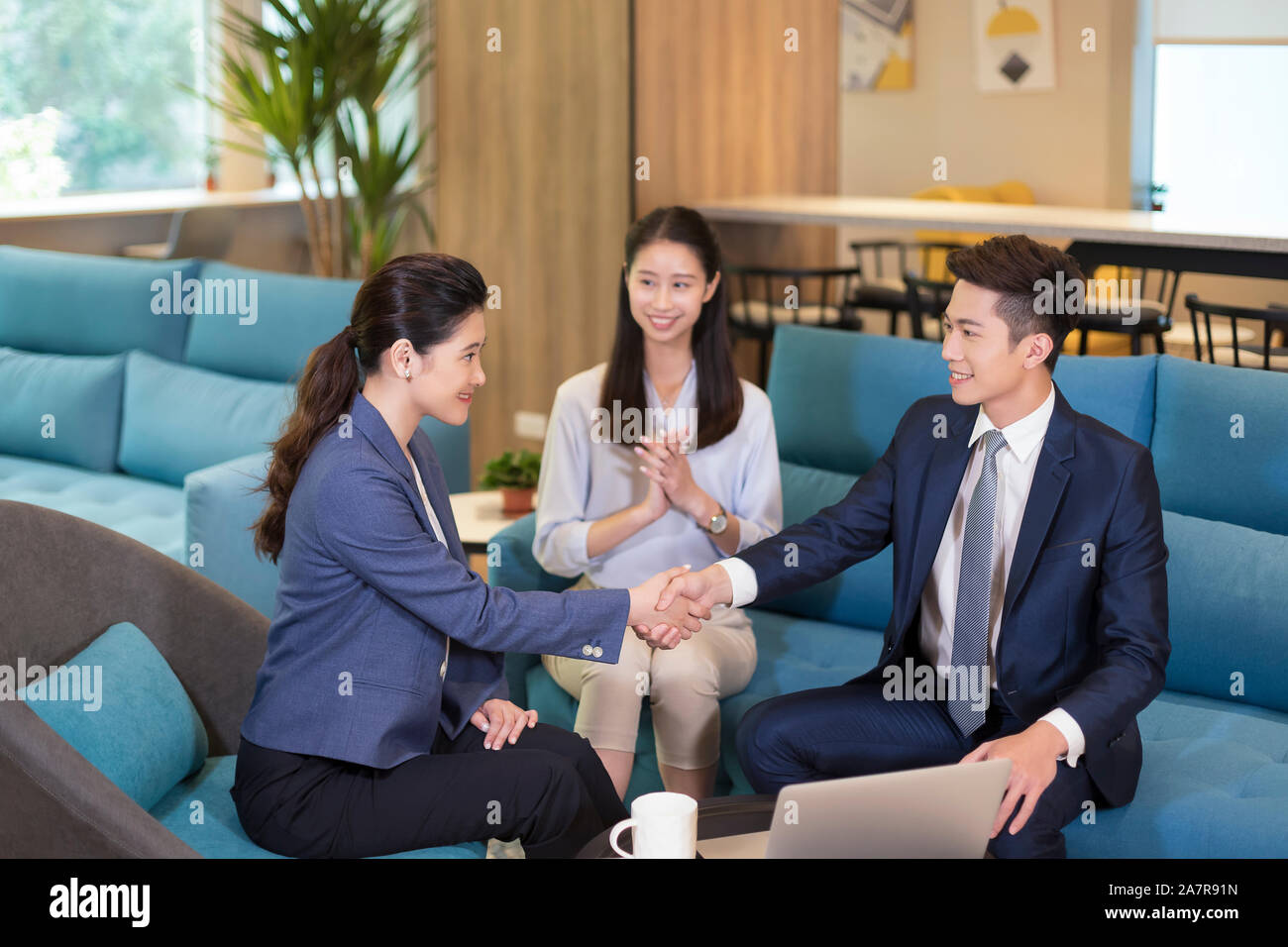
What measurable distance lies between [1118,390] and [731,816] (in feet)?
4.21

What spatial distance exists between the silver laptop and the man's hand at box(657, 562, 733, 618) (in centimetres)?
72

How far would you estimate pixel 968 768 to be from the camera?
1.42m

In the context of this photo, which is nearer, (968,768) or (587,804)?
(968,768)

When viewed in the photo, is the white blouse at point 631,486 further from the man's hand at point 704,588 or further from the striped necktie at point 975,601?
the striped necktie at point 975,601

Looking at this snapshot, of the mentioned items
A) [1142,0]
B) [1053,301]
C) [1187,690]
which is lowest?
[1187,690]

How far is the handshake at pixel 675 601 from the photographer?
2.05 metres

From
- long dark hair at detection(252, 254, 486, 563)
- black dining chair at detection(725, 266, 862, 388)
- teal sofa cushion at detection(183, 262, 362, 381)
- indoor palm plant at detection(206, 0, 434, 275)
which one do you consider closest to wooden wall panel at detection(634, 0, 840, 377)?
black dining chair at detection(725, 266, 862, 388)

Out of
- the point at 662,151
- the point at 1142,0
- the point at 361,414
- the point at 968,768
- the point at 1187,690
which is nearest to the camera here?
the point at 968,768

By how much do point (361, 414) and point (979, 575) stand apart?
97 centimetres

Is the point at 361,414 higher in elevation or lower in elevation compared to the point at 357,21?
lower

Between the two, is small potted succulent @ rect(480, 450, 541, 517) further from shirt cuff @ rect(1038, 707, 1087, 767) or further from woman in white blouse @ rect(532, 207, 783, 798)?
shirt cuff @ rect(1038, 707, 1087, 767)

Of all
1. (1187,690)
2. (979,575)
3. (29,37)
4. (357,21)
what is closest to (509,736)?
(979,575)
